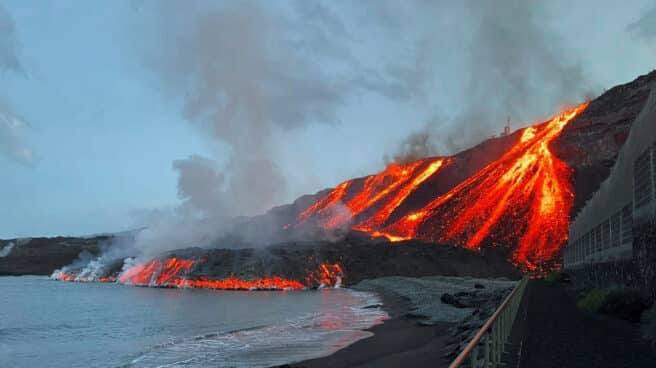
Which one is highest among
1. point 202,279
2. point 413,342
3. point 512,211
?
point 512,211

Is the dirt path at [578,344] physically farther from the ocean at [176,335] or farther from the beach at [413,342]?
the ocean at [176,335]

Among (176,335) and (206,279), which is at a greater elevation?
(176,335)

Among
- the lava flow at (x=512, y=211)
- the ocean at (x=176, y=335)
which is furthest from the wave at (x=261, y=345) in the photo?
the lava flow at (x=512, y=211)

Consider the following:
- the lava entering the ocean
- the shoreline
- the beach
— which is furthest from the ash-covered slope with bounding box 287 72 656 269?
the shoreline

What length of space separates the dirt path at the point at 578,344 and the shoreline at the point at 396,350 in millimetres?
4202

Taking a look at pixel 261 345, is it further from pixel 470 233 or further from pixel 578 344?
pixel 470 233

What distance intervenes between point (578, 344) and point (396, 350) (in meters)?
13.3

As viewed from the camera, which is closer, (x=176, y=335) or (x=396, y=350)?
(x=396, y=350)

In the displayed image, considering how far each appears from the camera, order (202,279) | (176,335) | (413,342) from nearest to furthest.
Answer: (413,342), (176,335), (202,279)

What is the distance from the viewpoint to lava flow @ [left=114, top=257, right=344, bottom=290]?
115 meters

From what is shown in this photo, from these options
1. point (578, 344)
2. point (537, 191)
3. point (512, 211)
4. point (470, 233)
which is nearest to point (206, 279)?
point (470, 233)

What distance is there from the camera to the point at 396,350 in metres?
26.8

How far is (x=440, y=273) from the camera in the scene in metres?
121

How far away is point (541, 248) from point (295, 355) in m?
118
